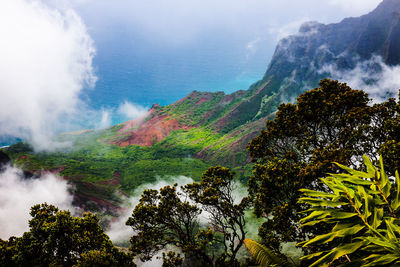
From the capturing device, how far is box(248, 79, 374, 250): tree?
34.7ft

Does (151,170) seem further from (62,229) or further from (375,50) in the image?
(375,50)

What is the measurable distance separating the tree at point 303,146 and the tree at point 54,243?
10.1 meters

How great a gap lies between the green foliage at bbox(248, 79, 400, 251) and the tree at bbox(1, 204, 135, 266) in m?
10.2

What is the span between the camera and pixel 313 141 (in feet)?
41.1

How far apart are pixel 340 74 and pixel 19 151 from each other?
681ft

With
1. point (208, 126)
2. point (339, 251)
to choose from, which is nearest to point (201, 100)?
point (208, 126)

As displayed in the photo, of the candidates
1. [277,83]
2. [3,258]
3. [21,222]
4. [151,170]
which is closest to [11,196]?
[21,222]

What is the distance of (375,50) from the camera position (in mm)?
136750

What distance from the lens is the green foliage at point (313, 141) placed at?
10352 mm

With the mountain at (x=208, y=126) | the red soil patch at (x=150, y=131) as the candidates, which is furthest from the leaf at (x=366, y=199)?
the red soil patch at (x=150, y=131)

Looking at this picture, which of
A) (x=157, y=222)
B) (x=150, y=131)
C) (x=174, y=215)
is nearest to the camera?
(x=157, y=222)

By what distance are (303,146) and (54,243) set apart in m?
16.4

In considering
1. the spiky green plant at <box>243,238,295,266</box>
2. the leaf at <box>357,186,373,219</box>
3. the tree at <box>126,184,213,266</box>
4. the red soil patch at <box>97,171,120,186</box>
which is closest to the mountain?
the red soil patch at <box>97,171,120,186</box>

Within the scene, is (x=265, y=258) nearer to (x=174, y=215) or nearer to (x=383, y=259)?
(x=383, y=259)
